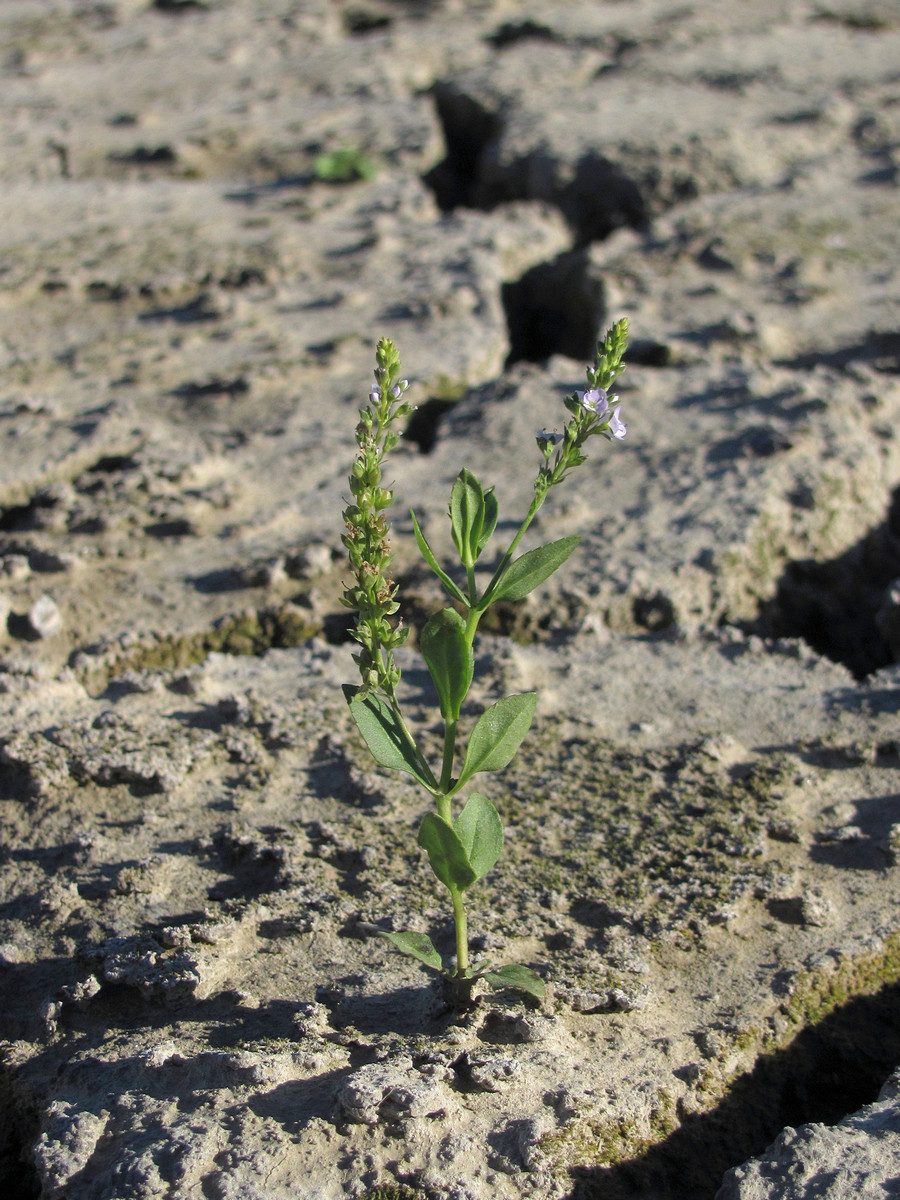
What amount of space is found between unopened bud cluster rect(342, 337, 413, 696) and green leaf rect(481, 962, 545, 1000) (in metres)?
0.39

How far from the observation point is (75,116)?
511 centimetres

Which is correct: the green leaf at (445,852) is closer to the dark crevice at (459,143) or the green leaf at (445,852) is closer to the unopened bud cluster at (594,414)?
the unopened bud cluster at (594,414)

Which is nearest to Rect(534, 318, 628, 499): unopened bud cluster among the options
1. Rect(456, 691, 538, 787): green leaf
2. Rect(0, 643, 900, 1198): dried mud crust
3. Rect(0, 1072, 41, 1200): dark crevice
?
Rect(456, 691, 538, 787): green leaf

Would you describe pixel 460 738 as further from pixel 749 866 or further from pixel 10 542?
pixel 10 542

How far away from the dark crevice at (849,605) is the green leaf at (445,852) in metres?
1.19

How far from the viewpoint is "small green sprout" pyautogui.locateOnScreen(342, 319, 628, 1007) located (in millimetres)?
1351

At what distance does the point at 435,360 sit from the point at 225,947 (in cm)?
202

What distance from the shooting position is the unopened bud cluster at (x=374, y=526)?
133 cm

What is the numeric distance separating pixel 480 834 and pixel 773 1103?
52 centimetres

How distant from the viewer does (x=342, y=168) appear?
4.47 meters

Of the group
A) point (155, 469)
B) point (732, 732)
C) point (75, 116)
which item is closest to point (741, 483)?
point (732, 732)

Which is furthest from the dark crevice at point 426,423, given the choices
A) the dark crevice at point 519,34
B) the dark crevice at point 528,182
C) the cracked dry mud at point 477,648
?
the dark crevice at point 519,34

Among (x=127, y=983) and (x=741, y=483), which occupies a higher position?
(x=741, y=483)

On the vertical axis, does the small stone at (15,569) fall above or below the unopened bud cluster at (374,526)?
below
